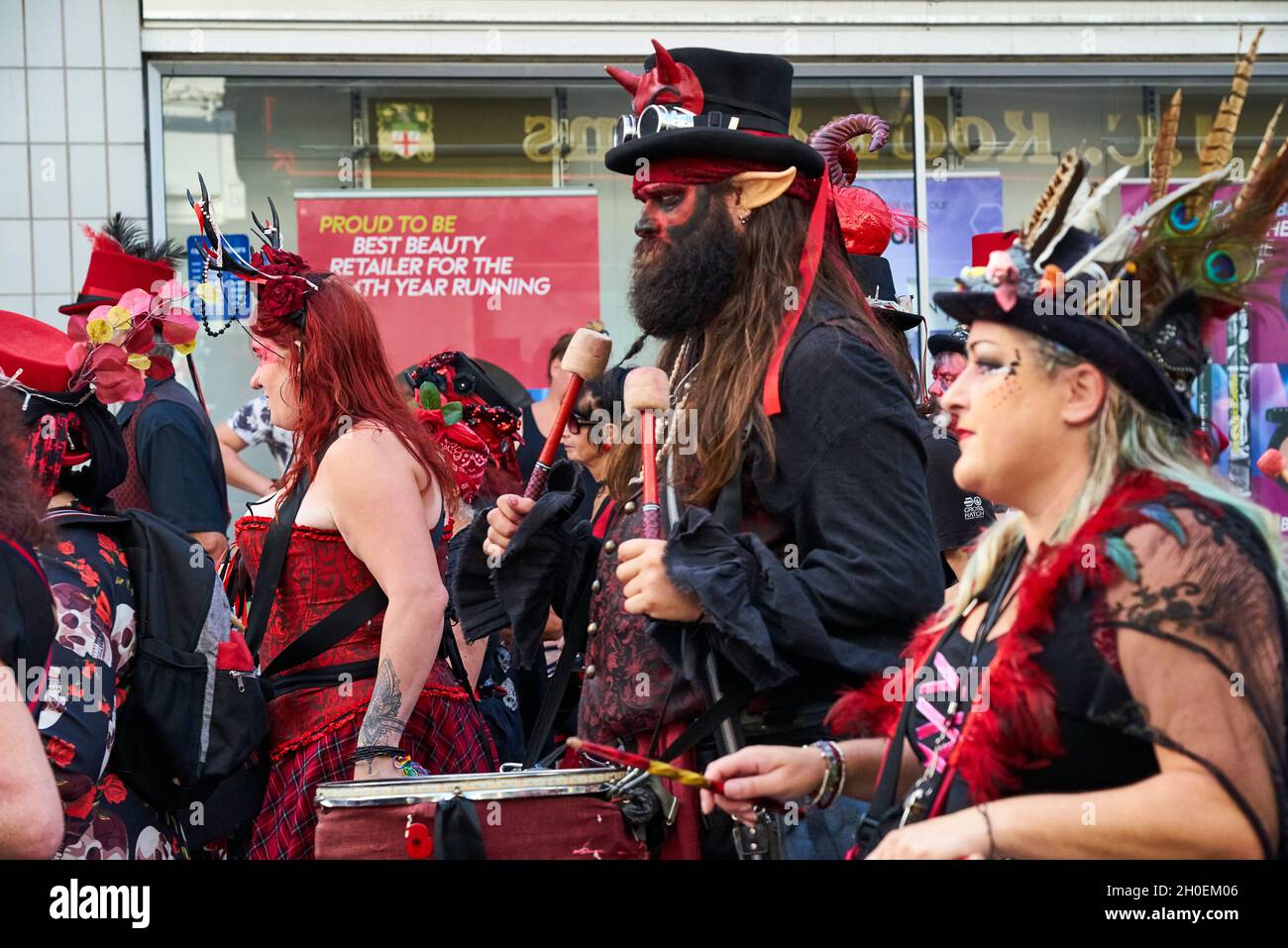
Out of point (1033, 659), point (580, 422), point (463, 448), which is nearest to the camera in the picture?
point (1033, 659)

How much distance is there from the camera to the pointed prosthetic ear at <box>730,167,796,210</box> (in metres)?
3.01

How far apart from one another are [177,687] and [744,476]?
1.25m

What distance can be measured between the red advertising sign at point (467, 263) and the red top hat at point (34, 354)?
481 cm

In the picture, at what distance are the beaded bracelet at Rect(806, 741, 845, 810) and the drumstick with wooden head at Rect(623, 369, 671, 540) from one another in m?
0.50

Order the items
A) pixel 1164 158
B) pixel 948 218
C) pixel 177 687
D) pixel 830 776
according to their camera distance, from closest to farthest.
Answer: pixel 1164 158 → pixel 830 776 → pixel 177 687 → pixel 948 218

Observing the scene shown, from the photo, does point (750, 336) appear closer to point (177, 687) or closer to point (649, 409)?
point (649, 409)

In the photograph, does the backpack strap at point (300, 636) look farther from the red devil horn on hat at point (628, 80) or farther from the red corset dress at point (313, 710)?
the red devil horn on hat at point (628, 80)

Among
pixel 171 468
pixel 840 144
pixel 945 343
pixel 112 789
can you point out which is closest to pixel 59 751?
pixel 112 789

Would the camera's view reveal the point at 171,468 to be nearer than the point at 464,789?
No

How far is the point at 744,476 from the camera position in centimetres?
280

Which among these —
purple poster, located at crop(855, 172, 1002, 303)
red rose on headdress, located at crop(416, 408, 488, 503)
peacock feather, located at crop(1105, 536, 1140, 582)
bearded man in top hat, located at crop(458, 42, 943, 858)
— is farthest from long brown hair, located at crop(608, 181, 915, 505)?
purple poster, located at crop(855, 172, 1002, 303)

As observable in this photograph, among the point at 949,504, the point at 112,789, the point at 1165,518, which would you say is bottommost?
the point at 112,789
